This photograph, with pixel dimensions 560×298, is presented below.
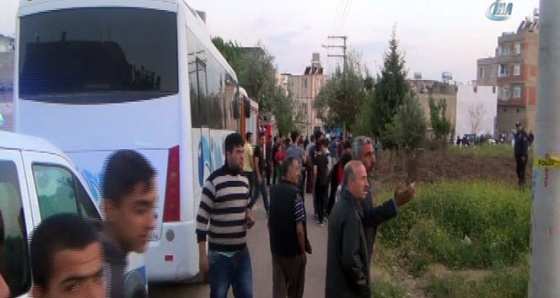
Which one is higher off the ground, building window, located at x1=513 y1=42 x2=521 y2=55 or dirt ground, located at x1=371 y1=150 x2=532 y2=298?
building window, located at x1=513 y1=42 x2=521 y2=55

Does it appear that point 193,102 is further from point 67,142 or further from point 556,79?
point 556,79

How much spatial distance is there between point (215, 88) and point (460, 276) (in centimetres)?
537

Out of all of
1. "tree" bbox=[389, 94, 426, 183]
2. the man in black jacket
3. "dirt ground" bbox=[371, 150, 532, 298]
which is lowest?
"dirt ground" bbox=[371, 150, 532, 298]

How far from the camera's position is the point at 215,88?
12.4 m

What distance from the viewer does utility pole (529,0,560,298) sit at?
5828mm

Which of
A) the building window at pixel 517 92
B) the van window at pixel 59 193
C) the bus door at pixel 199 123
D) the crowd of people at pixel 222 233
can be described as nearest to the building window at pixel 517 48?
the building window at pixel 517 92

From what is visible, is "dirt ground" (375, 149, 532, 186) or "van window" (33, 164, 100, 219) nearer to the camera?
"van window" (33, 164, 100, 219)

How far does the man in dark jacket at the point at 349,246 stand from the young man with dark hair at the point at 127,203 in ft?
8.45

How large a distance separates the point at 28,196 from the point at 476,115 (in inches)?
3203

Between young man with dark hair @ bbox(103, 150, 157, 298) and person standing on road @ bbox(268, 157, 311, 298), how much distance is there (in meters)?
4.08

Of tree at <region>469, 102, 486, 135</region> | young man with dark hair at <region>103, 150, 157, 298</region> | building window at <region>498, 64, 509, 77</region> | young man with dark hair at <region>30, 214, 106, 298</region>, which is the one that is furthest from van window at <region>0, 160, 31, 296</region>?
building window at <region>498, 64, 509, 77</region>

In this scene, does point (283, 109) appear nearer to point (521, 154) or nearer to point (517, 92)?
point (521, 154)

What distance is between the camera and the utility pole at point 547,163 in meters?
5.83

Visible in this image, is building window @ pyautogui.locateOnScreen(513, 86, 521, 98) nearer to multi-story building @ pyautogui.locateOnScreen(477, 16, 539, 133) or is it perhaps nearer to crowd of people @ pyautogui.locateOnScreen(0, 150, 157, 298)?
multi-story building @ pyautogui.locateOnScreen(477, 16, 539, 133)
